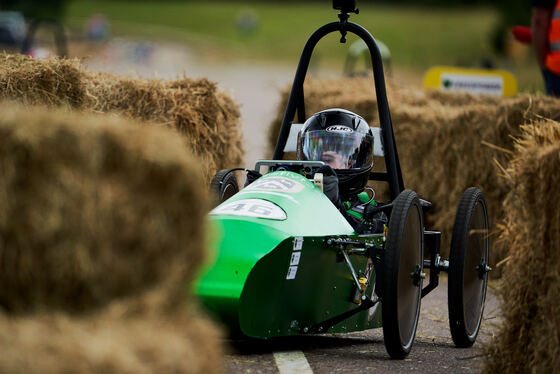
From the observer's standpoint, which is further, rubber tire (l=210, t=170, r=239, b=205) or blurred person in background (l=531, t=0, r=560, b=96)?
blurred person in background (l=531, t=0, r=560, b=96)

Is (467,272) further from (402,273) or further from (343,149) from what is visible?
(343,149)

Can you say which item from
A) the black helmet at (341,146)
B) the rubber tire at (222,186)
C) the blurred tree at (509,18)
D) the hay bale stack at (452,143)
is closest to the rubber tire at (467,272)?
the black helmet at (341,146)

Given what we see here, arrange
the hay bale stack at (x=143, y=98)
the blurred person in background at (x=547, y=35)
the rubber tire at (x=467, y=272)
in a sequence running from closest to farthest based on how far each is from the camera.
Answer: the rubber tire at (x=467, y=272) → the hay bale stack at (x=143, y=98) → the blurred person in background at (x=547, y=35)

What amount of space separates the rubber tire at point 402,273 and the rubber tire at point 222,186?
139cm

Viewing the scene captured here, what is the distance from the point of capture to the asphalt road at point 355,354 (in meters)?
5.84

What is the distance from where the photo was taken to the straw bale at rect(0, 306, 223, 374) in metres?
3.19

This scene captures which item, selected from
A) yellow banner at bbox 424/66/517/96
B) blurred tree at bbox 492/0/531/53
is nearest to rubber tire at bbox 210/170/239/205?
yellow banner at bbox 424/66/517/96

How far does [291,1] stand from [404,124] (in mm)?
105490

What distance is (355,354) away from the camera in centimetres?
636

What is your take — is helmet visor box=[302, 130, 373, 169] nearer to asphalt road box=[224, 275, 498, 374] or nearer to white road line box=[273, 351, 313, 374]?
asphalt road box=[224, 275, 498, 374]

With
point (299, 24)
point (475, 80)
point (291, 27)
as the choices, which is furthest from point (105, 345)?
point (299, 24)

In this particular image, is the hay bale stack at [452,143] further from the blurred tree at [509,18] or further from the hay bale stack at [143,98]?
the blurred tree at [509,18]

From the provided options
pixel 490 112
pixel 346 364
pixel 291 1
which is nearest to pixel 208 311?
pixel 346 364

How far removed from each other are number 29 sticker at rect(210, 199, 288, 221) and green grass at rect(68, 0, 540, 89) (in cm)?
4931
